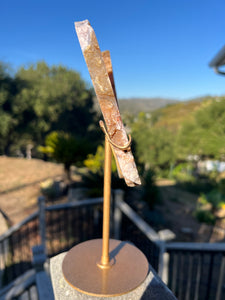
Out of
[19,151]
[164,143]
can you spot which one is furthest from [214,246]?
[19,151]

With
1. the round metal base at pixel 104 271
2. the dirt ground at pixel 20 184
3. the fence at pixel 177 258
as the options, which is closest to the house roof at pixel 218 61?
the fence at pixel 177 258

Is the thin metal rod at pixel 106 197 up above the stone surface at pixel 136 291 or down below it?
above

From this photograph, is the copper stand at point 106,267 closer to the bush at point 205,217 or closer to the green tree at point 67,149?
the green tree at point 67,149

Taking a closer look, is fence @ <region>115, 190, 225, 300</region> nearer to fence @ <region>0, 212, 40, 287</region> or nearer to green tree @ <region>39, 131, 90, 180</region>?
fence @ <region>0, 212, 40, 287</region>

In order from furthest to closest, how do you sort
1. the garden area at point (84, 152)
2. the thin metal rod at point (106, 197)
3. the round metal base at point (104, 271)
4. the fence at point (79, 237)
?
the garden area at point (84, 152), the fence at point (79, 237), the thin metal rod at point (106, 197), the round metal base at point (104, 271)

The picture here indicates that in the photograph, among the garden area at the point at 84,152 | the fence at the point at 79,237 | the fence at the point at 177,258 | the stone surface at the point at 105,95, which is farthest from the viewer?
the garden area at the point at 84,152

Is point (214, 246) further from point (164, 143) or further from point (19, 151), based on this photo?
point (19, 151)
